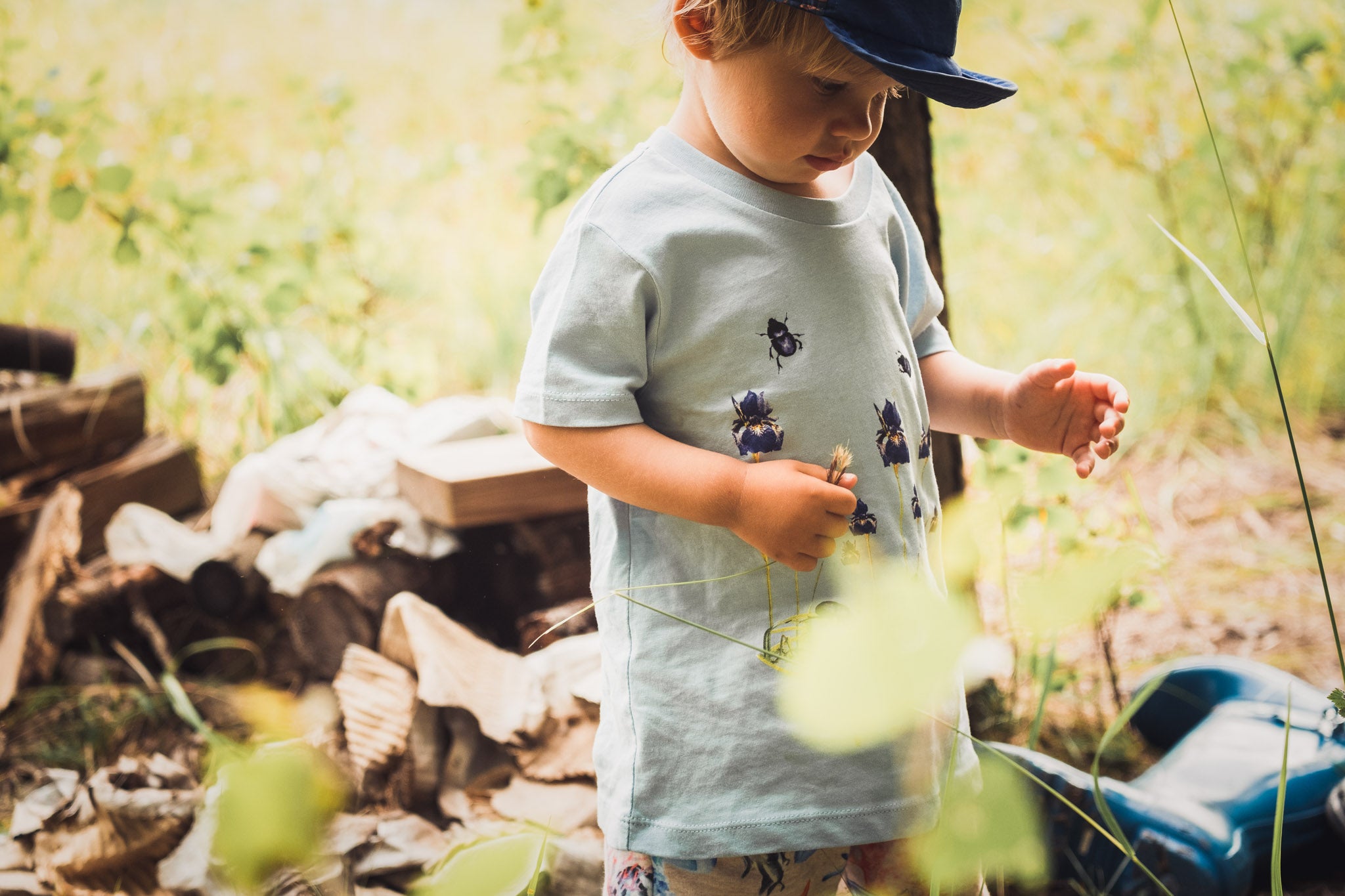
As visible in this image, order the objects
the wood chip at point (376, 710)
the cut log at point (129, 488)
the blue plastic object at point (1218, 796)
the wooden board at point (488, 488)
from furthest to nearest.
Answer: the cut log at point (129, 488), the wooden board at point (488, 488), the wood chip at point (376, 710), the blue plastic object at point (1218, 796)

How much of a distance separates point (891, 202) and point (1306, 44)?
1777 mm

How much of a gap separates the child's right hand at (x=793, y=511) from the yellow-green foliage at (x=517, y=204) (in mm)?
991

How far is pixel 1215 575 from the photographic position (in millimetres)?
1727

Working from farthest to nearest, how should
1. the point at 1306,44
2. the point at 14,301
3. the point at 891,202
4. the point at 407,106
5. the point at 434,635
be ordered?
1. the point at 407,106
2. the point at 14,301
3. the point at 1306,44
4. the point at 434,635
5. the point at 891,202

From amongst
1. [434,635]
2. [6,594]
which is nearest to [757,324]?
[434,635]

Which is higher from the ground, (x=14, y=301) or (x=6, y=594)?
(x=14, y=301)

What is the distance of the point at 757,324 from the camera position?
69cm

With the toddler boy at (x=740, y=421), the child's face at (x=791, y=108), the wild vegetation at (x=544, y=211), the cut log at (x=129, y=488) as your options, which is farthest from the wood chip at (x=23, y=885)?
the child's face at (x=791, y=108)

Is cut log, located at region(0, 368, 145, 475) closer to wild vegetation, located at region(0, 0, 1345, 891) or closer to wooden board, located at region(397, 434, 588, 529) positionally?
wild vegetation, located at region(0, 0, 1345, 891)

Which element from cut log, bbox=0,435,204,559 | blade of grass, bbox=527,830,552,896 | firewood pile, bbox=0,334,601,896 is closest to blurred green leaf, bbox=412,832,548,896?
blade of grass, bbox=527,830,552,896

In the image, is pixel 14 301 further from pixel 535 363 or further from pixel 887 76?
pixel 887 76

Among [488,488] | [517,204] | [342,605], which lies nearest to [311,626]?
[342,605]

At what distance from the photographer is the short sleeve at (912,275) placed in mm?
817

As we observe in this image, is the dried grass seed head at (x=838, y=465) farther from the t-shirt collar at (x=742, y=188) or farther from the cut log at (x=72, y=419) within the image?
the cut log at (x=72, y=419)
